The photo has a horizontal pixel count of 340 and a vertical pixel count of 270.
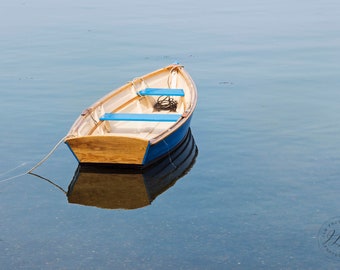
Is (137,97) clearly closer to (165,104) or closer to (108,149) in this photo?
(165,104)

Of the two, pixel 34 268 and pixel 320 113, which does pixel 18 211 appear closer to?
pixel 34 268

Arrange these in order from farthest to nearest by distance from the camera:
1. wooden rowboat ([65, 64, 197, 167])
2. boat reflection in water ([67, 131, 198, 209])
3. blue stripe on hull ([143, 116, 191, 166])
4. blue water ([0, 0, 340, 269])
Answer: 1. blue stripe on hull ([143, 116, 191, 166])
2. wooden rowboat ([65, 64, 197, 167])
3. boat reflection in water ([67, 131, 198, 209])
4. blue water ([0, 0, 340, 269])

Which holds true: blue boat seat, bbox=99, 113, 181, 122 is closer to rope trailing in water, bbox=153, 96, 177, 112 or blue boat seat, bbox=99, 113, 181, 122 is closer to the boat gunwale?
the boat gunwale

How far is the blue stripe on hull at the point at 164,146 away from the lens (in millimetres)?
16031

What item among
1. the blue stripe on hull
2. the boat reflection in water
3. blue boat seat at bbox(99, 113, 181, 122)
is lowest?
the boat reflection in water

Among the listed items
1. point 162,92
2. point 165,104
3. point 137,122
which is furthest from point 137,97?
point 137,122

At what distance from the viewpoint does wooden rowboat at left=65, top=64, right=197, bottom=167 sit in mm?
15625

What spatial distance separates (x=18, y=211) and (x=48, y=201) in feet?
2.77

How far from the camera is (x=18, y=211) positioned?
47.1 feet

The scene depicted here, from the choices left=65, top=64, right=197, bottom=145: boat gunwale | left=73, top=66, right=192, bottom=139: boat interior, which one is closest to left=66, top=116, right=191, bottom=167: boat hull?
left=65, top=64, right=197, bottom=145: boat gunwale

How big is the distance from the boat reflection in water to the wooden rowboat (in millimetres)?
294

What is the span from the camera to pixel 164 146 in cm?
1666

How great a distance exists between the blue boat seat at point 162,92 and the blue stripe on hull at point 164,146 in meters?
2.43

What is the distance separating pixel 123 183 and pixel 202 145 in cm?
355
